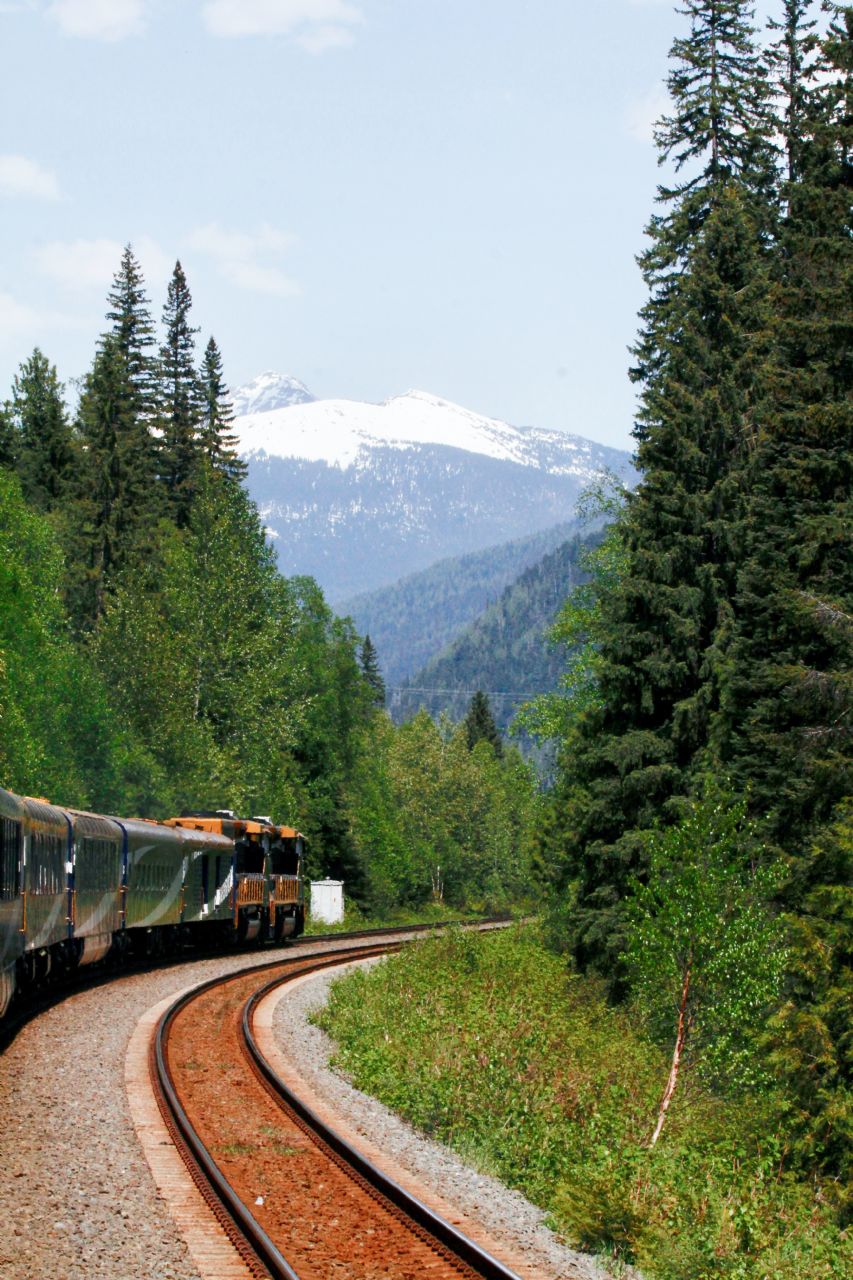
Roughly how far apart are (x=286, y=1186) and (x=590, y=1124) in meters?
3.99

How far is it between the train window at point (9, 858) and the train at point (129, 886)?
19 mm

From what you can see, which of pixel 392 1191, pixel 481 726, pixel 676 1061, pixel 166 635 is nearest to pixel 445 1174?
pixel 392 1191

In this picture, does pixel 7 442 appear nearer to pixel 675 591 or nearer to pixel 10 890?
pixel 675 591

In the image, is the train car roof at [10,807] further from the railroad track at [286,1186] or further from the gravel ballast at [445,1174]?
the gravel ballast at [445,1174]

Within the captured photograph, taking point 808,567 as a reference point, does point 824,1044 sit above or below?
below

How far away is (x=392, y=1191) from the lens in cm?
1214

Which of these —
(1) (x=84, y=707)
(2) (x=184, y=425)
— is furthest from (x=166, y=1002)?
(2) (x=184, y=425)

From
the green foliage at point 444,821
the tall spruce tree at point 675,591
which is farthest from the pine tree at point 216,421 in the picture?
the tall spruce tree at point 675,591

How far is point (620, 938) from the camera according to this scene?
102 ft

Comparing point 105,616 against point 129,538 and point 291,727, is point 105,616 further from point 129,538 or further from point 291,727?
point 291,727

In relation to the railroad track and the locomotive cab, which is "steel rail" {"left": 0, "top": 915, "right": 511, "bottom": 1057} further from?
the railroad track

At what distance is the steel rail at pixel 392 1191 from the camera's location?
1012 centimetres

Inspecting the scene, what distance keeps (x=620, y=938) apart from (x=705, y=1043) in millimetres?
8005

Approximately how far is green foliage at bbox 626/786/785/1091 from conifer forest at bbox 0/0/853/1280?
0.05 m
